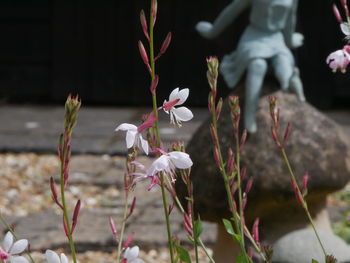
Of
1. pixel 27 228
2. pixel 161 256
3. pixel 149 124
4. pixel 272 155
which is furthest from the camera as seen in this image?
pixel 27 228

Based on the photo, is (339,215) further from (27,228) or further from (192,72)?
(192,72)

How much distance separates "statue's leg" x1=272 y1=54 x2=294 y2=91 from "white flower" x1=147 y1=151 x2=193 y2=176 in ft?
8.24

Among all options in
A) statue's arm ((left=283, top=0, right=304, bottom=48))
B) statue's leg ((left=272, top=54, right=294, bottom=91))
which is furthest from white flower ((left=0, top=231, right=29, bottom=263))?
statue's arm ((left=283, top=0, right=304, bottom=48))

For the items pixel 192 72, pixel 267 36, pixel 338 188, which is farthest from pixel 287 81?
pixel 192 72

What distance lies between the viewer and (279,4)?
3.72 meters

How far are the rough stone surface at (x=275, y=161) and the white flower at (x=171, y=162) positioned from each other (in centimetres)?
236

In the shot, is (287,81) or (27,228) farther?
(27,228)

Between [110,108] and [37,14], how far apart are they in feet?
3.74

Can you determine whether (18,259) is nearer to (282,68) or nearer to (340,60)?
(340,60)

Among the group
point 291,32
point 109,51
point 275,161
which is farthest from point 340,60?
point 109,51

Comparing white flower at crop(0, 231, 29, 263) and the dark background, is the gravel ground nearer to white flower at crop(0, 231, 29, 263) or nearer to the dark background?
the dark background

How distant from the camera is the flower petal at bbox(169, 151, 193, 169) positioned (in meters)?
1.17

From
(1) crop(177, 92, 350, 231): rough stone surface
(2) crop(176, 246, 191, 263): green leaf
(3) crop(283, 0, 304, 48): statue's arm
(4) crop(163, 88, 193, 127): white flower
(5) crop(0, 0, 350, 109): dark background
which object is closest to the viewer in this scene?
(4) crop(163, 88, 193, 127): white flower

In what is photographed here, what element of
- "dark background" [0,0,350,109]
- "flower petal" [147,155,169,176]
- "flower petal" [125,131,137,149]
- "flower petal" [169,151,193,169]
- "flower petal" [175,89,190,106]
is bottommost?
"dark background" [0,0,350,109]
